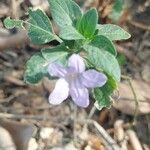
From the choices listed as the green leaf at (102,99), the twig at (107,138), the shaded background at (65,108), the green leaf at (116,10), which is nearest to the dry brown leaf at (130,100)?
the shaded background at (65,108)

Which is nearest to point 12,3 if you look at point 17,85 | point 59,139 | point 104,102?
point 17,85

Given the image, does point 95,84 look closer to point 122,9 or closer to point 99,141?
point 99,141

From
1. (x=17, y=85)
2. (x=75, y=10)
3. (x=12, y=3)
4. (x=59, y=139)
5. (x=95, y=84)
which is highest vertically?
(x=75, y=10)

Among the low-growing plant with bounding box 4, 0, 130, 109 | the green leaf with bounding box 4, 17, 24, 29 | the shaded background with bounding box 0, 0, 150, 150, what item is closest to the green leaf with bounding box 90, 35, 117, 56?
the low-growing plant with bounding box 4, 0, 130, 109

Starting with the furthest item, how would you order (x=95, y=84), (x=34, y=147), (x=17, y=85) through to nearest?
(x=17, y=85) → (x=34, y=147) → (x=95, y=84)

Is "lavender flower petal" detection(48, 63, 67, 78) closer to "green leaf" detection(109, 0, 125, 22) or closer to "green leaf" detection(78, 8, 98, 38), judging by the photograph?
"green leaf" detection(78, 8, 98, 38)

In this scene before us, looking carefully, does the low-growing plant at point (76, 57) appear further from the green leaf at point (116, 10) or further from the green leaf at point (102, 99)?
the green leaf at point (116, 10)

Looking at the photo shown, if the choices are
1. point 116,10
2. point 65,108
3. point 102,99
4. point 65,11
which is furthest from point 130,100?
point 65,11
